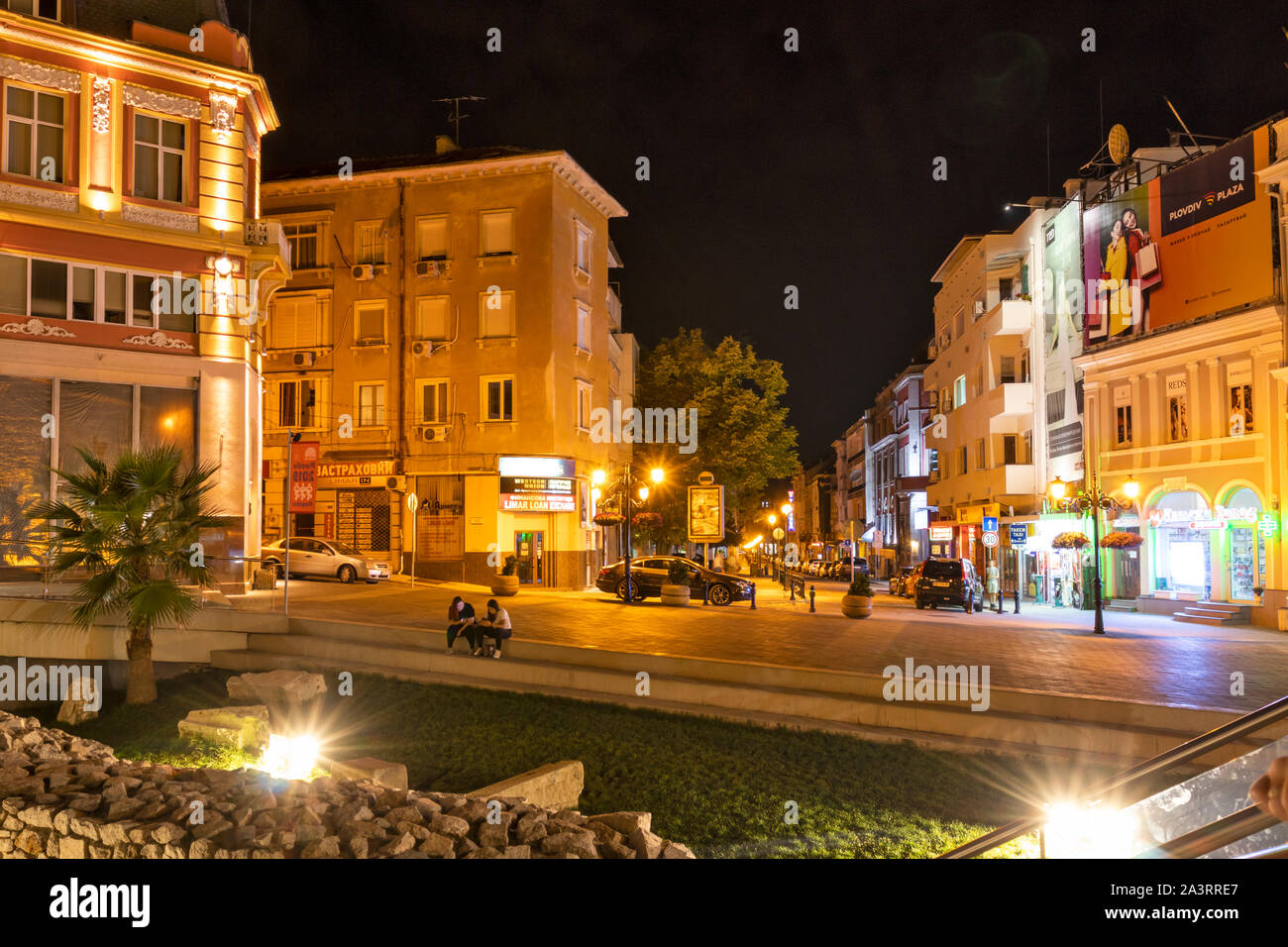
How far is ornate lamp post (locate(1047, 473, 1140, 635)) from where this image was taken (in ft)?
77.2

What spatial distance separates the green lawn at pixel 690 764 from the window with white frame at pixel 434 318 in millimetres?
23283

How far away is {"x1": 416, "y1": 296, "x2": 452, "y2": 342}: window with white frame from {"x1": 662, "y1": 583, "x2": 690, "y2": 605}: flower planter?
15103mm

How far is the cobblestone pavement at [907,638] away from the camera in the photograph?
45.9 feet

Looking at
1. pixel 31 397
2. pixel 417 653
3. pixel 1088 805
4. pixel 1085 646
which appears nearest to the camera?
pixel 1088 805

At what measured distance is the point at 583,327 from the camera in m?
37.5

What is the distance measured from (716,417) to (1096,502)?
23.0 meters

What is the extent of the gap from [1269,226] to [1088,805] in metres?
27.0

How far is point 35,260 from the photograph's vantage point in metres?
A: 20.7

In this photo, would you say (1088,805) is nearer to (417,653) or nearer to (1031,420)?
(417,653)

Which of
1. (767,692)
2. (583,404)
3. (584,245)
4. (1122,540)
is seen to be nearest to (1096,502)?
(1122,540)

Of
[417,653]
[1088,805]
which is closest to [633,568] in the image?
[417,653]

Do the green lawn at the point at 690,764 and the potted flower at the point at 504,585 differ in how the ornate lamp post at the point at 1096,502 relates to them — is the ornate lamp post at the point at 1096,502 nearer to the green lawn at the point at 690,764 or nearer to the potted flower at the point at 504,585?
the green lawn at the point at 690,764

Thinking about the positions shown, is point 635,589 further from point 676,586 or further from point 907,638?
point 907,638

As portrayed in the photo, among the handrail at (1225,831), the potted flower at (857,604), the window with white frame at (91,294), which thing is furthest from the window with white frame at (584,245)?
the handrail at (1225,831)
